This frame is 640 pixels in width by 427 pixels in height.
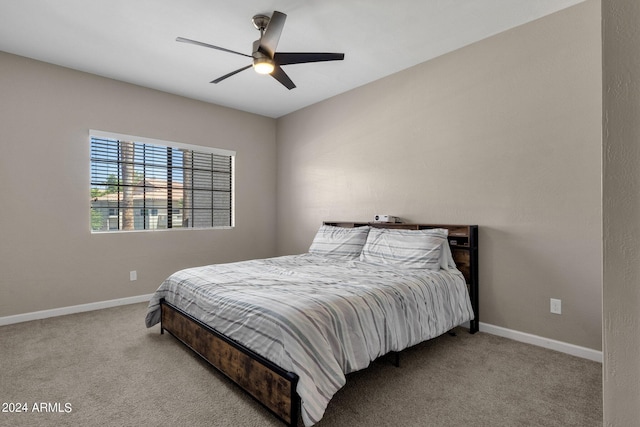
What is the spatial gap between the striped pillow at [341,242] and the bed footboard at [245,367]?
1745 millimetres

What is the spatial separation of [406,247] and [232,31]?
2.52m

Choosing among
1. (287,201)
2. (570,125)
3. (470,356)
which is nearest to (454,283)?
(470,356)

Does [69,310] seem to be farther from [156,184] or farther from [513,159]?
[513,159]

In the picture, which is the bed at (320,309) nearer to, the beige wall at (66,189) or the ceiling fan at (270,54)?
the beige wall at (66,189)

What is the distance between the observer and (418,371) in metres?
2.31

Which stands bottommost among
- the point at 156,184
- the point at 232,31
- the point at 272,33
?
the point at 156,184

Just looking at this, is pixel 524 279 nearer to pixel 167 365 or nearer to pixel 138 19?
pixel 167 365

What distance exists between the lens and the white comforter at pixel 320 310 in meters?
1.70

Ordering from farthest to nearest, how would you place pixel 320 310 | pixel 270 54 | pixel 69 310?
pixel 69 310 < pixel 270 54 < pixel 320 310

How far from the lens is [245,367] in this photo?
1919mm

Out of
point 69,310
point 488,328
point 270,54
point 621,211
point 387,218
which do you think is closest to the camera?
point 621,211

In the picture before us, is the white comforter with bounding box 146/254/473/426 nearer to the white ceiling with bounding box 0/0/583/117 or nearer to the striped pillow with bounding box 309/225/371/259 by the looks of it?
the striped pillow with bounding box 309/225/371/259

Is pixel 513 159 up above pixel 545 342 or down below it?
above

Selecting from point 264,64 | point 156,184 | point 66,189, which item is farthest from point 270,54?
point 66,189
